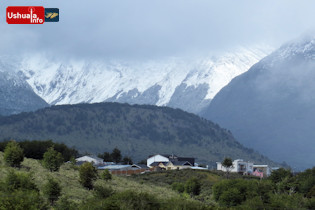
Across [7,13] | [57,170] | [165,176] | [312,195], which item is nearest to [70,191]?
[57,170]

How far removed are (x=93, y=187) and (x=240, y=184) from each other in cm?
3437

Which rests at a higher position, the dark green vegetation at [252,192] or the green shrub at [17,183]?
the green shrub at [17,183]

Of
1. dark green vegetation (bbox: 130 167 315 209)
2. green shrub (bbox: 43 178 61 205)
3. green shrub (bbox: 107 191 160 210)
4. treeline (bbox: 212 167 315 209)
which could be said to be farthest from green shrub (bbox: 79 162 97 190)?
green shrub (bbox: 107 191 160 210)

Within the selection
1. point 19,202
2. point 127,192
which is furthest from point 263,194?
point 19,202

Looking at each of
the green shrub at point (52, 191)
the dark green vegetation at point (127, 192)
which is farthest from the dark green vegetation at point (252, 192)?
the green shrub at point (52, 191)

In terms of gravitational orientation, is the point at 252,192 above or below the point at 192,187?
below

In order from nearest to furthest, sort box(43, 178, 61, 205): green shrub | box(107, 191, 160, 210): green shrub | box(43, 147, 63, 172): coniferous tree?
box(107, 191, 160, 210): green shrub → box(43, 178, 61, 205): green shrub → box(43, 147, 63, 172): coniferous tree

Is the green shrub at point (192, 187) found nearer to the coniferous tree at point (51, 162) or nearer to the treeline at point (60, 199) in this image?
the coniferous tree at point (51, 162)

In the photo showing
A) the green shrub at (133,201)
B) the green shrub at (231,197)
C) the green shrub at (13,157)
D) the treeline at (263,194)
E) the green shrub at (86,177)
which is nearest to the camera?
the green shrub at (133,201)

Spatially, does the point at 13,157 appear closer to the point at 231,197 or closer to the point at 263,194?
the point at 231,197

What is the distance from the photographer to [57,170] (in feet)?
406

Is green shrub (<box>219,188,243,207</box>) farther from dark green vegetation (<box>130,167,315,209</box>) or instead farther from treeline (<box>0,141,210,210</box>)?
treeline (<box>0,141,210,210</box>)

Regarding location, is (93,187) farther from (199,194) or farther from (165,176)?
(165,176)

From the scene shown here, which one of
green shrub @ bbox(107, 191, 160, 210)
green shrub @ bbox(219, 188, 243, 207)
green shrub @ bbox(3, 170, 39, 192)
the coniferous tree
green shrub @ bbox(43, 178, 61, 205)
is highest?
the coniferous tree
